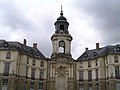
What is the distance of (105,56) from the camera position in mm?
46219

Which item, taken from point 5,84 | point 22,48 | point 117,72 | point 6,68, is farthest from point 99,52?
point 5,84

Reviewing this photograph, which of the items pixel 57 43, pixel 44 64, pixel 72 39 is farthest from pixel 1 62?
pixel 72 39

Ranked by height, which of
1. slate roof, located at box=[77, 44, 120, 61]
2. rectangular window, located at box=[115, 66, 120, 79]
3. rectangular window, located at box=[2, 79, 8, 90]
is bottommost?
rectangular window, located at box=[2, 79, 8, 90]

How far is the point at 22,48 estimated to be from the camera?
1871 inches

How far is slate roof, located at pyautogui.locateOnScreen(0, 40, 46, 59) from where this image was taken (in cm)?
4397

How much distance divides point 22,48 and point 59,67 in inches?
362

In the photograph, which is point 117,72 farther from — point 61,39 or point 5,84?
point 5,84

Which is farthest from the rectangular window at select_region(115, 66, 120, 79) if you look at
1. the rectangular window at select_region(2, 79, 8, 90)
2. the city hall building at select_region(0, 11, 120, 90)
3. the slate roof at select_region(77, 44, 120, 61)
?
the rectangular window at select_region(2, 79, 8, 90)

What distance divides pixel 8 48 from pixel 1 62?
3120mm

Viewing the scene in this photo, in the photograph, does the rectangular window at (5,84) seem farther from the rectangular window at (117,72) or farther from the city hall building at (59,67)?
the rectangular window at (117,72)

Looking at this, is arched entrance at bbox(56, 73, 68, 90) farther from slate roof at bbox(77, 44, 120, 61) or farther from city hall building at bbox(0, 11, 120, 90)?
slate roof at bbox(77, 44, 120, 61)

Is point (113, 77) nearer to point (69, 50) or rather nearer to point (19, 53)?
point (69, 50)

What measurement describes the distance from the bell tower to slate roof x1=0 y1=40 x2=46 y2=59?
3824mm

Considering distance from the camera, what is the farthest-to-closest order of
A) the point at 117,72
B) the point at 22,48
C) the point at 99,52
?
the point at 99,52 → the point at 22,48 → the point at 117,72
